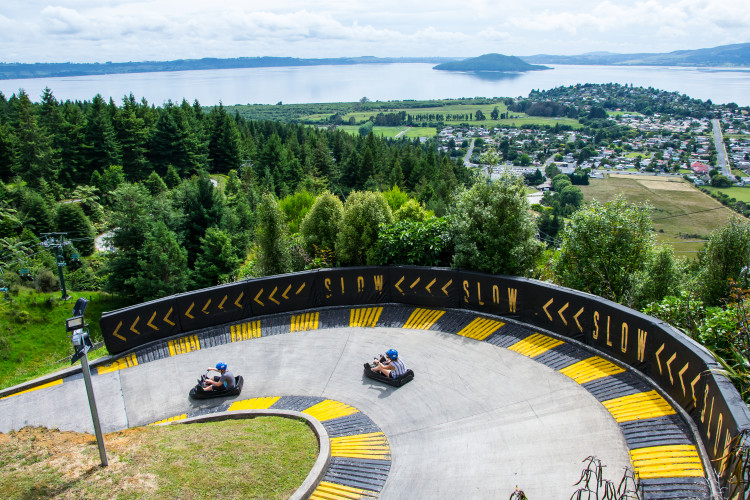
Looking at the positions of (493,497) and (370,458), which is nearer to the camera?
(493,497)

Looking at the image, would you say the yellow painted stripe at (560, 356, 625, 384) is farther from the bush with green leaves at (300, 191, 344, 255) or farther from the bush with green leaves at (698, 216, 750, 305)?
the bush with green leaves at (300, 191, 344, 255)

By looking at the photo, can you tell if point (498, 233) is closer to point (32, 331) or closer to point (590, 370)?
point (590, 370)

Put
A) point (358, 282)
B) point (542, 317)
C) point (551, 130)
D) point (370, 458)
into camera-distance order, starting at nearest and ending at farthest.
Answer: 1. point (370, 458)
2. point (542, 317)
3. point (358, 282)
4. point (551, 130)

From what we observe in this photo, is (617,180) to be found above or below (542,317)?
below

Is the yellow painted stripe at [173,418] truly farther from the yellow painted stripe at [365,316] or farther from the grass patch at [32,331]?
the grass patch at [32,331]

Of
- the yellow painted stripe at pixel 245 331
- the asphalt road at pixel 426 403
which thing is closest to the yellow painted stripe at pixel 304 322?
the asphalt road at pixel 426 403

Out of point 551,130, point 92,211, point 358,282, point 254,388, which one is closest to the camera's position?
point 254,388

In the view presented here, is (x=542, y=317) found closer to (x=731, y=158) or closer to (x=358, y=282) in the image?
(x=358, y=282)

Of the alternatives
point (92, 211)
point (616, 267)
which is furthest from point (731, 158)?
point (92, 211)
